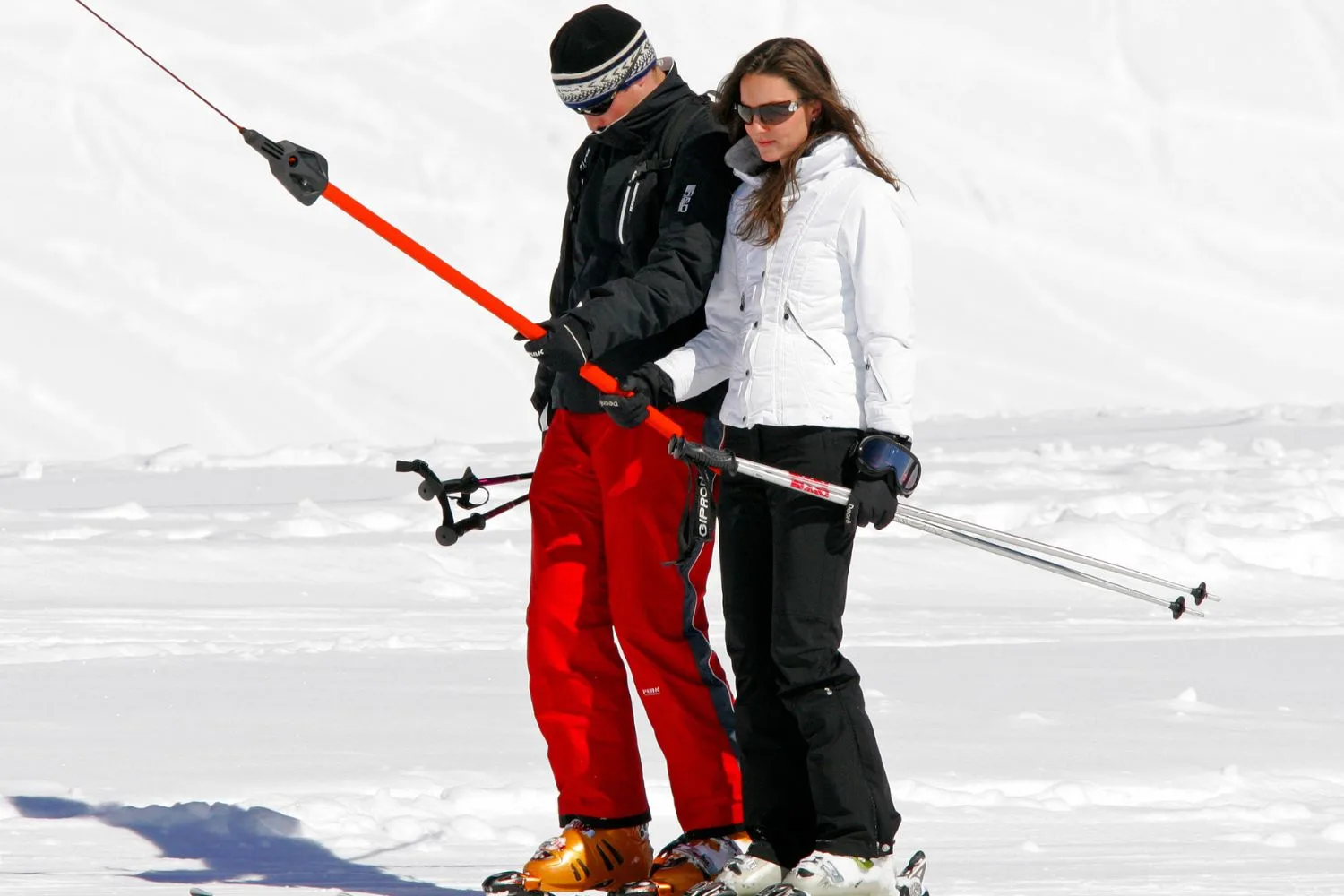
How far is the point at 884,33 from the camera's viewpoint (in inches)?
1302

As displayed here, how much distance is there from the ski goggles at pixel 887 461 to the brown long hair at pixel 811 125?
1.50ft

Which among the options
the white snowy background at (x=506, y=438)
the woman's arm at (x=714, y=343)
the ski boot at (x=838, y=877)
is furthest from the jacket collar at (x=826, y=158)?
the white snowy background at (x=506, y=438)

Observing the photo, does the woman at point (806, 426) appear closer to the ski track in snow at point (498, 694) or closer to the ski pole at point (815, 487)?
the ski pole at point (815, 487)

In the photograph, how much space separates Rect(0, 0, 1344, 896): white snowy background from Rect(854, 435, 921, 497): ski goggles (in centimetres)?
101

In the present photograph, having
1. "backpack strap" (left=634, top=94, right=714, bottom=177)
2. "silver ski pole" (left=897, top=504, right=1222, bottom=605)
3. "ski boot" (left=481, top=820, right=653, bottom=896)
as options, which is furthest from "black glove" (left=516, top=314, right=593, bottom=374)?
"ski boot" (left=481, top=820, right=653, bottom=896)

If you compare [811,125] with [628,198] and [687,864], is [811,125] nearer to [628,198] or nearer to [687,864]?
[628,198]

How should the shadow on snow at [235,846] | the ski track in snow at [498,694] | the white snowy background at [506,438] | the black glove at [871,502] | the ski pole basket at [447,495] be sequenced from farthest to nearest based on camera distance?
the white snowy background at [506,438] < the ski track in snow at [498,694] < the ski pole basket at [447,495] < the shadow on snow at [235,846] < the black glove at [871,502]

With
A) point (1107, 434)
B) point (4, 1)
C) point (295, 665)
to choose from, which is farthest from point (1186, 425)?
point (4, 1)

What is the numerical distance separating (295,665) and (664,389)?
3205mm

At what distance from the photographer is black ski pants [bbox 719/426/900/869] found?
341 centimetres

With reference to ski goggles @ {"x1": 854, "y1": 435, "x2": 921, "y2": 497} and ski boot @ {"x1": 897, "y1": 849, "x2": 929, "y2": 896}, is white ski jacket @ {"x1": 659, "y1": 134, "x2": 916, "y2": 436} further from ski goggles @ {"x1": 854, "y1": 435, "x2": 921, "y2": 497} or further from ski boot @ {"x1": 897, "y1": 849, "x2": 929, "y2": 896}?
ski boot @ {"x1": 897, "y1": 849, "x2": 929, "y2": 896}

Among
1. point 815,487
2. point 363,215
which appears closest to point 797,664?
point 815,487

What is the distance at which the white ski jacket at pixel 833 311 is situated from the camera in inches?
133

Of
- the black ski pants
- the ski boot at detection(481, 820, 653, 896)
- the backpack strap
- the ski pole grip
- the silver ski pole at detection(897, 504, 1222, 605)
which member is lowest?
the ski boot at detection(481, 820, 653, 896)
